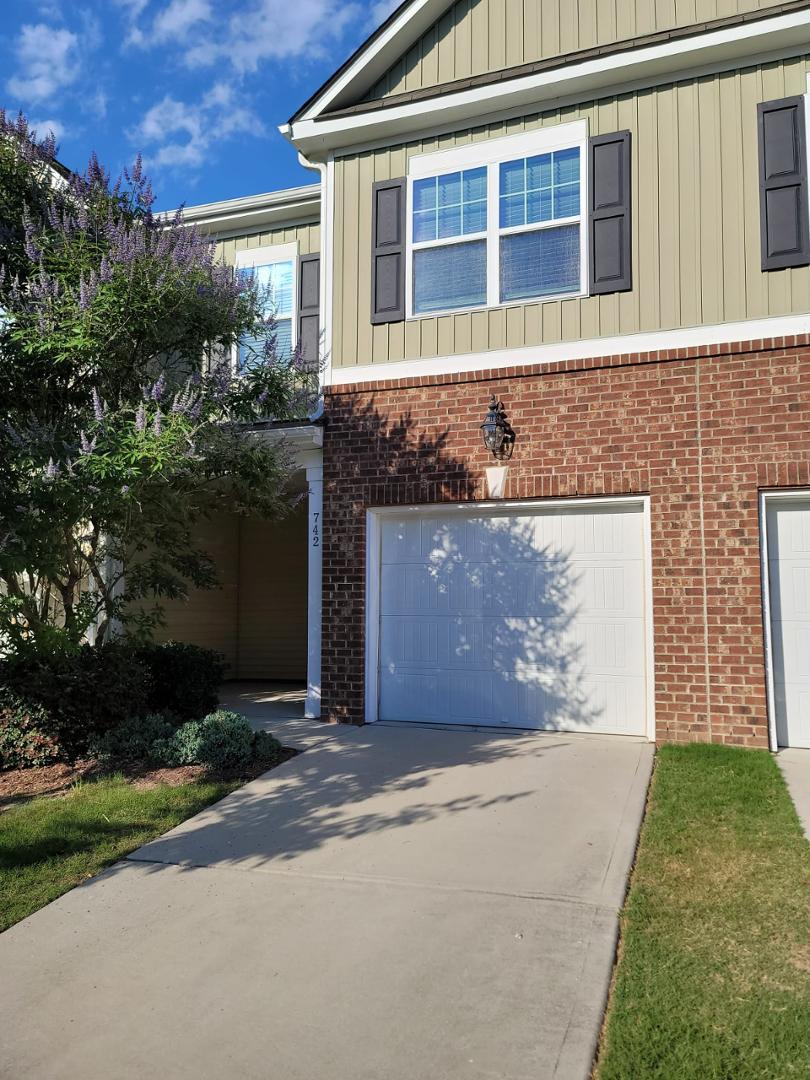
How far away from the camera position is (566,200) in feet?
25.8

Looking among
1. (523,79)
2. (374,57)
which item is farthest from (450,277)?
(374,57)

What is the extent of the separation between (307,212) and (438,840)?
25.4ft

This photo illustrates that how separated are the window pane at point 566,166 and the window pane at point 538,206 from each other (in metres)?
0.16

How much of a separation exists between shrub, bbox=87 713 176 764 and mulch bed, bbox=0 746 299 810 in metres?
0.09

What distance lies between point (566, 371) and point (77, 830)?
5394 millimetres

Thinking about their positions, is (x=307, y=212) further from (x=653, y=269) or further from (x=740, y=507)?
(x=740, y=507)

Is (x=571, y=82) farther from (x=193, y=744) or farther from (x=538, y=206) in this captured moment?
(x=193, y=744)

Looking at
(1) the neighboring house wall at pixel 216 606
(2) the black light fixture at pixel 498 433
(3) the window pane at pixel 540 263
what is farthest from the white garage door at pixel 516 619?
(1) the neighboring house wall at pixel 216 606

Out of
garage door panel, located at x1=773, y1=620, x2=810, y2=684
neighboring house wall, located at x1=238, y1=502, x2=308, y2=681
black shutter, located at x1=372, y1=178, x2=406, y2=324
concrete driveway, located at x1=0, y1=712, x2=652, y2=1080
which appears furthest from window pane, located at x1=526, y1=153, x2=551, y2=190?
neighboring house wall, located at x1=238, y1=502, x2=308, y2=681

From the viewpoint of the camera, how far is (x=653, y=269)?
24.5 ft

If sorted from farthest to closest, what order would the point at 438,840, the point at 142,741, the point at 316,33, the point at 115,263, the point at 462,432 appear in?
the point at 316,33 → the point at 462,432 → the point at 142,741 → the point at 115,263 → the point at 438,840

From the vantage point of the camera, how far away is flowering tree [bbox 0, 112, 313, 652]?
18.8ft

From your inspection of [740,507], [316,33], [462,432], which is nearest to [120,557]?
[462,432]

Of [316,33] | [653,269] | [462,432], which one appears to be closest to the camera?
[653,269]
